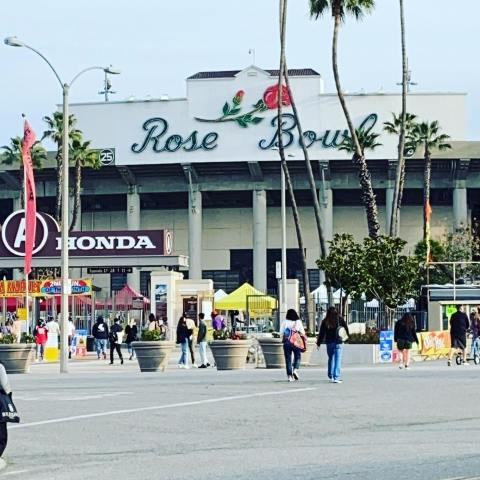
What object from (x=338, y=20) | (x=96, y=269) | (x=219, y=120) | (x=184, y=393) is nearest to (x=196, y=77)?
(x=219, y=120)

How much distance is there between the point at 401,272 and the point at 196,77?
45292 mm

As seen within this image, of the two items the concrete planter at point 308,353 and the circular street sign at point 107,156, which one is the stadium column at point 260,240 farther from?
the concrete planter at point 308,353

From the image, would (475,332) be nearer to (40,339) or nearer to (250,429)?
(40,339)

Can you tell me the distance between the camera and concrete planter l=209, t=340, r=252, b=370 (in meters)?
34.3

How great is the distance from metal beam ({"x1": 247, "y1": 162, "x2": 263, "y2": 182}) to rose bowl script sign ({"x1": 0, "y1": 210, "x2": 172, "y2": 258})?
22.6 meters

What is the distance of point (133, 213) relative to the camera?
84062 millimetres

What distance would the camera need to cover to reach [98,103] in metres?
82.7

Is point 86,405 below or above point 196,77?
below

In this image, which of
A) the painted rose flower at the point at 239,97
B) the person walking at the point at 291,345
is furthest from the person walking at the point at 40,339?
the painted rose flower at the point at 239,97

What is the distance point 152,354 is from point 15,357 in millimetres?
4165

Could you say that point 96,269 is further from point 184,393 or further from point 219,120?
point 184,393

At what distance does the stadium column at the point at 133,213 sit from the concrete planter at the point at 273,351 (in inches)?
1901

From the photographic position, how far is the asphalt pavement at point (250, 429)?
12.7 metres

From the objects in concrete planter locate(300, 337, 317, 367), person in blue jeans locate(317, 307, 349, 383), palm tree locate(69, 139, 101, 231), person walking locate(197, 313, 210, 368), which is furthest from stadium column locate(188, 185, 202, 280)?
person in blue jeans locate(317, 307, 349, 383)
